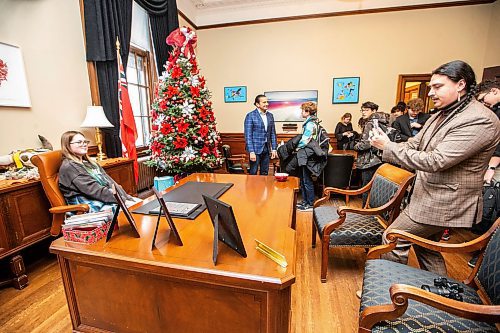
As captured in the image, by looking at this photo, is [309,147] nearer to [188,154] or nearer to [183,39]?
[188,154]

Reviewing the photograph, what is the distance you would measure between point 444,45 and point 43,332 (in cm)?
697

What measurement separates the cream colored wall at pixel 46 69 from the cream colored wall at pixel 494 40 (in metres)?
6.74

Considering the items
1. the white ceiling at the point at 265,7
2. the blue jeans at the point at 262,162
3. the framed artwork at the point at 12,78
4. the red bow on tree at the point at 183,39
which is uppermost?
the white ceiling at the point at 265,7

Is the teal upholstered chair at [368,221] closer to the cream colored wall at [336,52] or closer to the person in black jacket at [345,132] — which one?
the person in black jacket at [345,132]

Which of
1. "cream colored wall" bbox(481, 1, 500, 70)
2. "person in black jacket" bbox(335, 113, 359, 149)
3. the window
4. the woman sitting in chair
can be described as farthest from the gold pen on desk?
"cream colored wall" bbox(481, 1, 500, 70)

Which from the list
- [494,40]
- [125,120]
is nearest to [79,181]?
[125,120]

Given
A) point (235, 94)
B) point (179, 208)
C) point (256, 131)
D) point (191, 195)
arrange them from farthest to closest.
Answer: point (235, 94) → point (256, 131) → point (191, 195) → point (179, 208)

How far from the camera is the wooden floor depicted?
60.3 inches

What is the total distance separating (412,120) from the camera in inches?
130

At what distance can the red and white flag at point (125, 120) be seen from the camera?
3.15 m

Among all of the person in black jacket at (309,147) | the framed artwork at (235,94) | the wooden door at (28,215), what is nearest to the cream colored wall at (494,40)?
the person in black jacket at (309,147)

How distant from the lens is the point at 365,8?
190 inches

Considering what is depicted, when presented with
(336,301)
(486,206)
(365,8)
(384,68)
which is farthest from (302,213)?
(365,8)

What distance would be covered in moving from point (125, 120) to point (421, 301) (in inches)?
135
